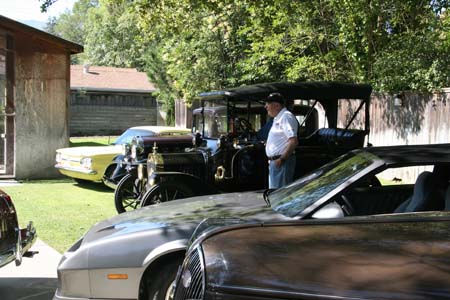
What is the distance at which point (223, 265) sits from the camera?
2.41m

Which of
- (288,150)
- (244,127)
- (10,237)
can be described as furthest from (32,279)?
(244,127)

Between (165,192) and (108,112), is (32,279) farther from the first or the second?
(108,112)

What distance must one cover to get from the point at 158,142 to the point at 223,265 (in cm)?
812

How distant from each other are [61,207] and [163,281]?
19.6 ft

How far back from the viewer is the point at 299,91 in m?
8.21

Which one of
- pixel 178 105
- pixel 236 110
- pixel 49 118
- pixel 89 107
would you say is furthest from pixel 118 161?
pixel 89 107

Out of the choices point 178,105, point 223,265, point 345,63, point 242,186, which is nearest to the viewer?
point 223,265

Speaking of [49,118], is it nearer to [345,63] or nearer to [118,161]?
[118,161]

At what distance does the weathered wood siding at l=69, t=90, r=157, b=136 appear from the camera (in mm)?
29953

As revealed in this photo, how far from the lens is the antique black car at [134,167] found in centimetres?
872

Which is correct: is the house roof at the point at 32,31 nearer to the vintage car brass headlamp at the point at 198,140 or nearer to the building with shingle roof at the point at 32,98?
the building with shingle roof at the point at 32,98

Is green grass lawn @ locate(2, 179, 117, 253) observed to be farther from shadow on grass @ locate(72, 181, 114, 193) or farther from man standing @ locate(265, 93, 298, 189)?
man standing @ locate(265, 93, 298, 189)

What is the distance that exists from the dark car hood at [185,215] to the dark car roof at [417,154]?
94 centimetres

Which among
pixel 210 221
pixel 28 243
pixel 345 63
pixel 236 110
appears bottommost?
pixel 28 243
